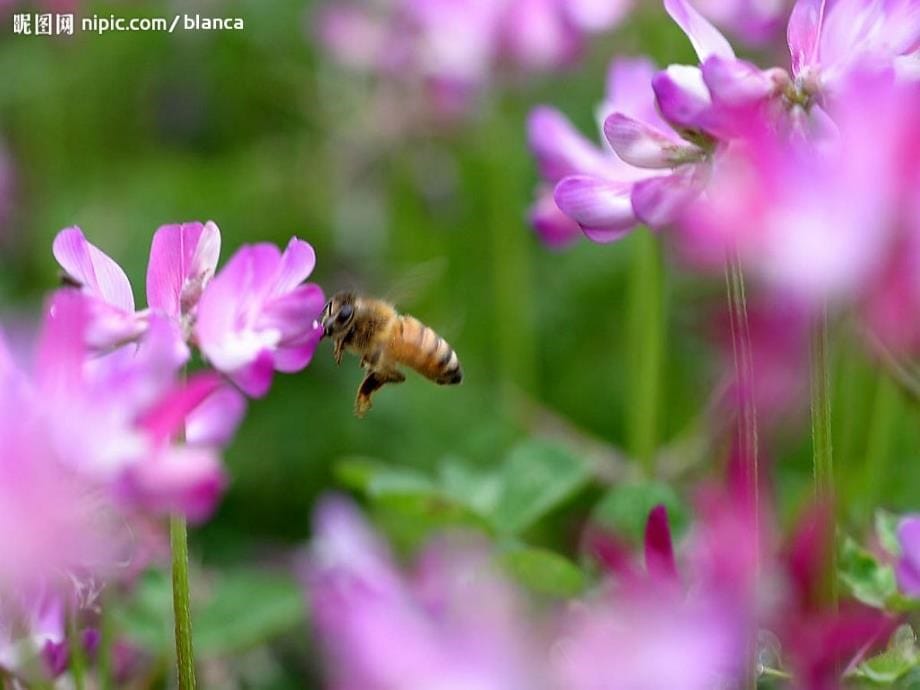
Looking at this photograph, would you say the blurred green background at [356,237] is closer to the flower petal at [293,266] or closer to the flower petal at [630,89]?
the flower petal at [630,89]

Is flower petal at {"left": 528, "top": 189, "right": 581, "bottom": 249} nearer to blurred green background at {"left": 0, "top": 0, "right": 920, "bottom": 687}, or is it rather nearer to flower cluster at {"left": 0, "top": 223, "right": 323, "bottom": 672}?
flower cluster at {"left": 0, "top": 223, "right": 323, "bottom": 672}

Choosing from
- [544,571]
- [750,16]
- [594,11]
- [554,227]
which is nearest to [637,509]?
[544,571]

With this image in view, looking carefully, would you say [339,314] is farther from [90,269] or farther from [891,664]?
[891,664]

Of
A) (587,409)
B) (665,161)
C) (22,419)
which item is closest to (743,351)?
(665,161)

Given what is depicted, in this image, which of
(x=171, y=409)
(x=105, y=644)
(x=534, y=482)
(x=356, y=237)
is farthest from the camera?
(x=356, y=237)

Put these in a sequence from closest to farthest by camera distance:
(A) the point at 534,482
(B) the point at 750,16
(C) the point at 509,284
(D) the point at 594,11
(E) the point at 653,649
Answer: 1. (E) the point at 653,649
2. (A) the point at 534,482
3. (B) the point at 750,16
4. (D) the point at 594,11
5. (C) the point at 509,284

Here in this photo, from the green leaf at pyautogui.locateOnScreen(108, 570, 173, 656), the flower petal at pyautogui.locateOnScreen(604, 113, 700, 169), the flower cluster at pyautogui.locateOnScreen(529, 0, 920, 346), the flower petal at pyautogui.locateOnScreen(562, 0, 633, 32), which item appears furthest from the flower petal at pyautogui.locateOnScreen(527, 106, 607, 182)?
the flower petal at pyautogui.locateOnScreen(562, 0, 633, 32)

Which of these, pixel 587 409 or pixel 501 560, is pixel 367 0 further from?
pixel 501 560
